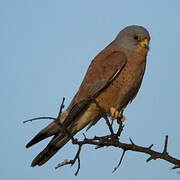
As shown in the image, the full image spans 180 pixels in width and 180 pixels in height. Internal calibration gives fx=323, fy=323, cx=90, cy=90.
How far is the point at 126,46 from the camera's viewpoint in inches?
168

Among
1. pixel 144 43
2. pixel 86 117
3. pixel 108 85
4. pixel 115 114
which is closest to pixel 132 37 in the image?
pixel 144 43

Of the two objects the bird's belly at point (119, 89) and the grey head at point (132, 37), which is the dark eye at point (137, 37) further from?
the bird's belly at point (119, 89)

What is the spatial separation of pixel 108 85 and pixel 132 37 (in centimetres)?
79

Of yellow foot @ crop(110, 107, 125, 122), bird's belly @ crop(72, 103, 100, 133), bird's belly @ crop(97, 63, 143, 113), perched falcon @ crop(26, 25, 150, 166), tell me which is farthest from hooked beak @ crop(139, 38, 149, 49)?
bird's belly @ crop(72, 103, 100, 133)

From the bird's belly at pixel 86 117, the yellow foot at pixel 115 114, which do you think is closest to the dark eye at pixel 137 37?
the yellow foot at pixel 115 114

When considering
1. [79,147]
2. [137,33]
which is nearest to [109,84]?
[137,33]

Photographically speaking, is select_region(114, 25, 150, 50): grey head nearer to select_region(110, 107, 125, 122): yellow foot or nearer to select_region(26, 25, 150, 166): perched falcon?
select_region(26, 25, 150, 166): perched falcon

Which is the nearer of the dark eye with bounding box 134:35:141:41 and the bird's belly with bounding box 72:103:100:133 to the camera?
the bird's belly with bounding box 72:103:100:133

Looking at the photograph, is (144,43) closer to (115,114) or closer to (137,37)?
(137,37)

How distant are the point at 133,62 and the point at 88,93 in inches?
27.1

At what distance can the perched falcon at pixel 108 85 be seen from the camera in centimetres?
Answer: 385

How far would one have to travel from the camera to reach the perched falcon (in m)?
3.85

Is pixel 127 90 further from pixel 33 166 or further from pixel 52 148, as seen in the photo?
pixel 33 166

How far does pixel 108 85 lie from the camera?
401cm
